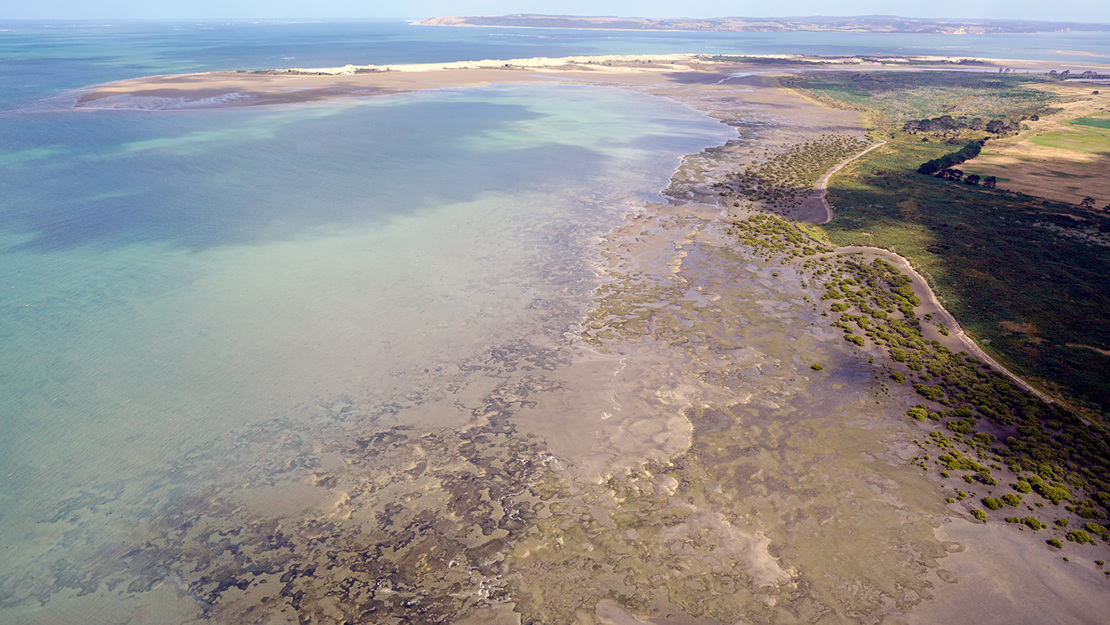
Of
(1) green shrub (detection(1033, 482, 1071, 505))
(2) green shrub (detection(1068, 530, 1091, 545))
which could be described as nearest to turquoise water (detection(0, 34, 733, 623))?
(1) green shrub (detection(1033, 482, 1071, 505))

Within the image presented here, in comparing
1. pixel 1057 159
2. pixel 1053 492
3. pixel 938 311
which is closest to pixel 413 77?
pixel 1057 159

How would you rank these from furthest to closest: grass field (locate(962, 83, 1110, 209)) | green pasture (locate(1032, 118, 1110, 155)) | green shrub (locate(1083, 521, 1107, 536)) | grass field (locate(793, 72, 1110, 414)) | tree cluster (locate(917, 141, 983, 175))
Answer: green pasture (locate(1032, 118, 1110, 155)) → tree cluster (locate(917, 141, 983, 175)) → grass field (locate(962, 83, 1110, 209)) → grass field (locate(793, 72, 1110, 414)) → green shrub (locate(1083, 521, 1107, 536))

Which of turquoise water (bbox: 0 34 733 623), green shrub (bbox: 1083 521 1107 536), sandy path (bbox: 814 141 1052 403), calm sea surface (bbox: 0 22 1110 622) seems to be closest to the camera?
green shrub (bbox: 1083 521 1107 536)

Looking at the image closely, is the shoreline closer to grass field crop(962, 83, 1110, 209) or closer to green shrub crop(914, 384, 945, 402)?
green shrub crop(914, 384, 945, 402)

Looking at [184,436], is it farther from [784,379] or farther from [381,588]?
[784,379]

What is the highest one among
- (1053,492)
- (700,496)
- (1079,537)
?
(1053,492)

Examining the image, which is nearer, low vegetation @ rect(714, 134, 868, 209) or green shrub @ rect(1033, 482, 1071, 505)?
green shrub @ rect(1033, 482, 1071, 505)

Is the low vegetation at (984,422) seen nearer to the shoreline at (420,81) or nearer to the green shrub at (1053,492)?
the green shrub at (1053,492)

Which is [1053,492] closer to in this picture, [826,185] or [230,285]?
[230,285]
